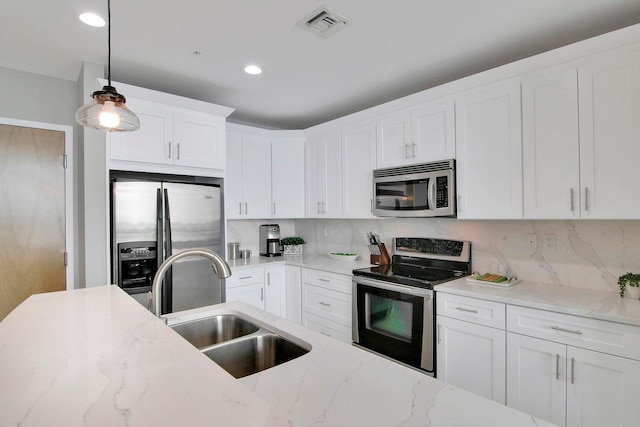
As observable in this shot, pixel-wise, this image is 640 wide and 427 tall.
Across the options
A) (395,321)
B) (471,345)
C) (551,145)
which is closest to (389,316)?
(395,321)

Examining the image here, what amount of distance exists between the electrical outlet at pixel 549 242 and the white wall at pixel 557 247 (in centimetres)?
2

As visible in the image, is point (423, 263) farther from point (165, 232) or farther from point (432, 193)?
point (165, 232)

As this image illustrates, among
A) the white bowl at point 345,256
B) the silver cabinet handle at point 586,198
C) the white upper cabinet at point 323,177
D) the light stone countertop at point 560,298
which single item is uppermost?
the white upper cabinet at point 323,177

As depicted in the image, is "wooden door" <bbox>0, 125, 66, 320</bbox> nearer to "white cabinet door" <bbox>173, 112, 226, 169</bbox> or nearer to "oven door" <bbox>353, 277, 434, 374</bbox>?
"white cabinet door" <bbox>173, 112, 226, 169</bbox>

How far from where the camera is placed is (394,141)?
9.70 feet

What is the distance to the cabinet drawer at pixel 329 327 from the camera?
3.04 metres

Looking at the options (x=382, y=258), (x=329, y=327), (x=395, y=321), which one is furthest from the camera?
(x=382, y=258)

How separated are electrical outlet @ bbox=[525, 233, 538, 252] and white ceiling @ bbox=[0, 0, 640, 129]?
1.30m

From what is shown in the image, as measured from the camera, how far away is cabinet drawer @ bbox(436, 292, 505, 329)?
2061mm

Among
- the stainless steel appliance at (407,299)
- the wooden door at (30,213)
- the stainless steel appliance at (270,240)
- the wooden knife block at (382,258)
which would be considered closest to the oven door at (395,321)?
the stainless steel appliance at (407,299)

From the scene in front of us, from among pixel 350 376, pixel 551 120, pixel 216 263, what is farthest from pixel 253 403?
pixel 551 120

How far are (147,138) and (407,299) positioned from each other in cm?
237

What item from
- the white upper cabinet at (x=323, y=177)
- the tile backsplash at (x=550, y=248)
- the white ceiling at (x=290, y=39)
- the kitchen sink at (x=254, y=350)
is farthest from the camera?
the white upper cabinet at (x=323, y=177)

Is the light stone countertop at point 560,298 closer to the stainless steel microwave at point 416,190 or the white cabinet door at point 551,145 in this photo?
the white cabinet door at point 551,145
